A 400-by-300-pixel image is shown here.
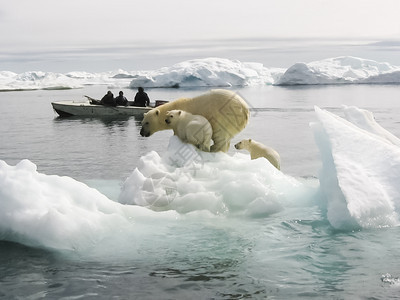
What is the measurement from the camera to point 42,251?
6867mm

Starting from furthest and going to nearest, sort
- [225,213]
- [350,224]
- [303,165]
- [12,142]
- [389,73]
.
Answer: [389,73]
[12,142]
[303,165]
[225,213]
[350,224]

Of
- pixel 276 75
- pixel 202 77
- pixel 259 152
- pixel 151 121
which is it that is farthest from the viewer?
pixel 276 75

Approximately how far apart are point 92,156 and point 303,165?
680 centimetres

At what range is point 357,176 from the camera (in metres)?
8.05

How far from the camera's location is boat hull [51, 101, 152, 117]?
92.2ft

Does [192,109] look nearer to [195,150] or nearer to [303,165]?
[195,150]

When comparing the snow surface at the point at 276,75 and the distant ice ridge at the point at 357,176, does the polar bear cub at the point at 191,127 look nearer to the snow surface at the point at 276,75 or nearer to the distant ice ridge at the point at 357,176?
the distant ice ridge at the point at 357,176

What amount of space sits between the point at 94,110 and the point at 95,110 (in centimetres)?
5

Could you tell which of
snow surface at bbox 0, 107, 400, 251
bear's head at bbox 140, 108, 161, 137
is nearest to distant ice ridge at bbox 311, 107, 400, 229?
snow surface at bbox 0, 107, 400, 251

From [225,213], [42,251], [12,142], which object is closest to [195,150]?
[225,213]

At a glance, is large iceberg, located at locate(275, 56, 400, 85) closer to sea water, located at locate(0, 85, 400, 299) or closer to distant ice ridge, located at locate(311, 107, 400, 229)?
distant ice ridge, located at locate(311, 107, 400, 229)

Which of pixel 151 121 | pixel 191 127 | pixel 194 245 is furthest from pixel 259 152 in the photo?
pixel 194 245

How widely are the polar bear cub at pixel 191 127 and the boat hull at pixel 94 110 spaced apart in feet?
57.7

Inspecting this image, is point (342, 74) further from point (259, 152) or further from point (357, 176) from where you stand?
point (357, 176)
